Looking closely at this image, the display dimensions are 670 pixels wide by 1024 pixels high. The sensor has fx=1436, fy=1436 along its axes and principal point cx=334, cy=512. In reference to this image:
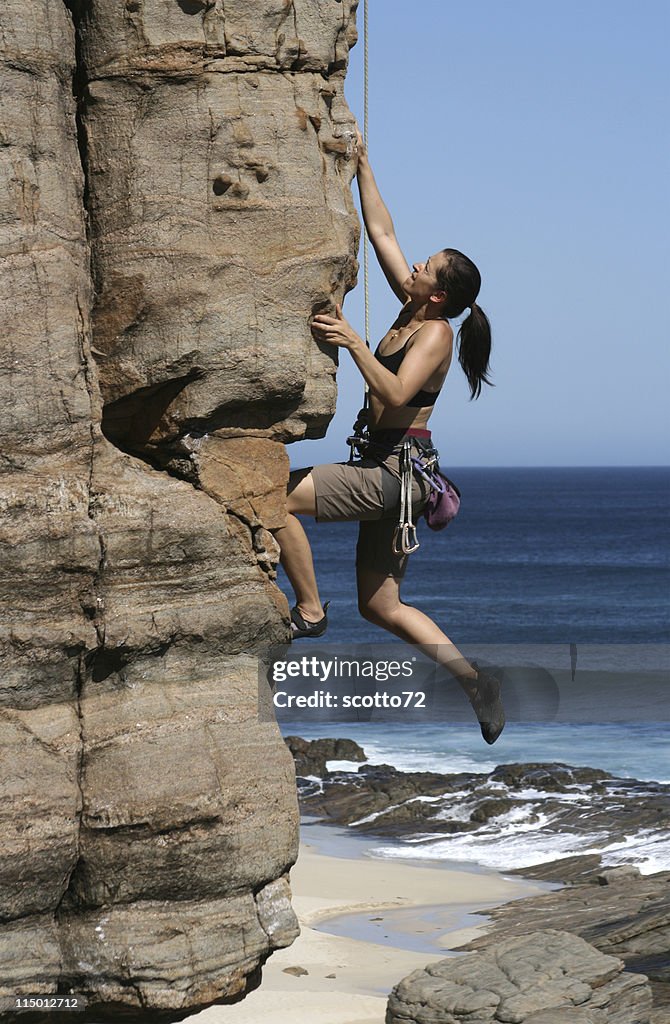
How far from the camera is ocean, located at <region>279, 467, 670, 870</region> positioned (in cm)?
2619

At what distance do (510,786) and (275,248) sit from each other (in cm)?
1726

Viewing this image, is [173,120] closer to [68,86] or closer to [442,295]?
[68,86]

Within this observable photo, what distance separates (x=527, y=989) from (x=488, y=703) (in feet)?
12.9

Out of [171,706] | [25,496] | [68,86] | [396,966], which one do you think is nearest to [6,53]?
[68,86]

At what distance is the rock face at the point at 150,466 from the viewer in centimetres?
674

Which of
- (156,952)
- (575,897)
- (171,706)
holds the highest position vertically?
(171,706)

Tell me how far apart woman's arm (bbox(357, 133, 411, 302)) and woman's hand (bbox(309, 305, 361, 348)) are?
0.85 meters

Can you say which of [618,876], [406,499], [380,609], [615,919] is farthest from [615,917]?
[406,499]

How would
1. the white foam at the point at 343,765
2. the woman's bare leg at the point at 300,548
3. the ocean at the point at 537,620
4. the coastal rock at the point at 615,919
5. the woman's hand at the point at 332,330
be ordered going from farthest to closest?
1. the ocean at the point at 537,620
2. the white foam at the point at 343,765
3. the coastal rock at the point at 615,919
4. the woman's bare leg at the point at 300,548
5. the woman's hand at the point at 332,330

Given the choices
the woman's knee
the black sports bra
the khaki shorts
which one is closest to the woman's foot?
the woman's knee

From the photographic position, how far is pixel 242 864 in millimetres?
7059

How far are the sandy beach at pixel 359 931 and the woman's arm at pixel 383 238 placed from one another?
277 inches

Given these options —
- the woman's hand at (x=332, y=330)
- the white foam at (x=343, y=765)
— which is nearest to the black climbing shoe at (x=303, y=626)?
the woman's hand at (x=332, y=330)

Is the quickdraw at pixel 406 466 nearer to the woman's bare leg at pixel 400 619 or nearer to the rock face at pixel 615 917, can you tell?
the woman's bare leg at pixel 400 619
